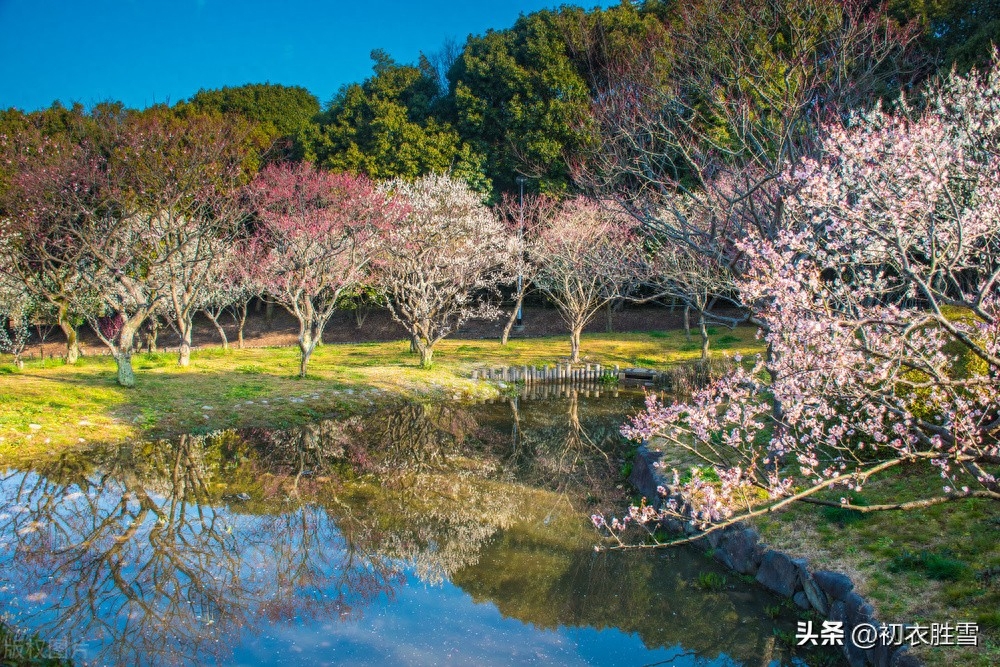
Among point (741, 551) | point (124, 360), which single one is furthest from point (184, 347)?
point (741, 551)

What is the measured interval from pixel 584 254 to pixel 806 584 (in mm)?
16509

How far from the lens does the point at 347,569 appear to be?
8164 millimetres

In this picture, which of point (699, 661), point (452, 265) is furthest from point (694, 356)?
point (699, 661)

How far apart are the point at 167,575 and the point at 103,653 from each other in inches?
63.0

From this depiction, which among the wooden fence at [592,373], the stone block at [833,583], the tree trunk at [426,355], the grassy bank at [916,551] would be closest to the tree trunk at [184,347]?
the tree trunk at [426,355]

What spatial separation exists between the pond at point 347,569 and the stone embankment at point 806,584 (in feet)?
0.77

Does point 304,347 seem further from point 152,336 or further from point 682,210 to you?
point 152,336

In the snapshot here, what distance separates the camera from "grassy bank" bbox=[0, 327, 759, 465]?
43.3 feet

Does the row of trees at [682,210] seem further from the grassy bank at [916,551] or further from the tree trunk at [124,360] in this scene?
the grassy bank at [916,551]

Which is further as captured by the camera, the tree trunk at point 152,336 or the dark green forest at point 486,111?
the dark green forest at point 486,111

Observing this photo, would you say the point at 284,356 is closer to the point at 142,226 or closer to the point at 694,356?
the point at 142,226

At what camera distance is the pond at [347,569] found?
21.6 feet

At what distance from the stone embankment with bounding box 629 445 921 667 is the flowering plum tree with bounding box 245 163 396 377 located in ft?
39.8

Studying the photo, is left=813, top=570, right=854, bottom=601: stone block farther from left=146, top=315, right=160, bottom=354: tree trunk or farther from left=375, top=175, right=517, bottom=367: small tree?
left=146, top=315, right=160, bottom=354: tree trunk
